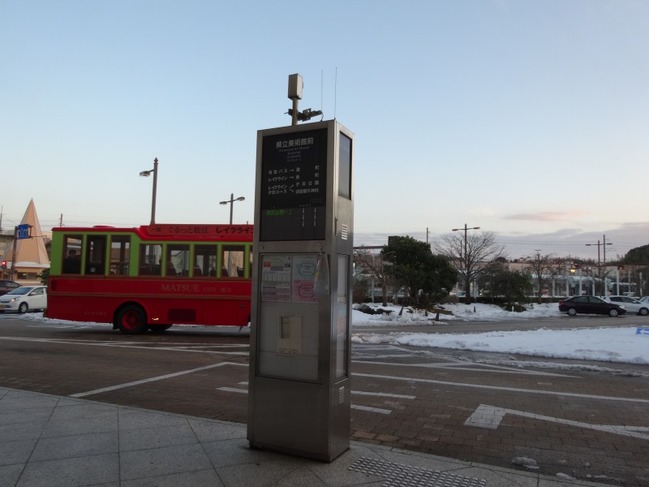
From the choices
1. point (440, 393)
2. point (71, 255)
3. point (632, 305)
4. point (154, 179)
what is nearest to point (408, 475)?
point (440, 393)

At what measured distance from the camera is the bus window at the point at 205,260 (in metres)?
16.2

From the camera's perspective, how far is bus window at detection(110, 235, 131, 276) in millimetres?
16516

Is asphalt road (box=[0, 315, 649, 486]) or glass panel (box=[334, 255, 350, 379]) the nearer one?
glass panel (box=[334, 255, 350, 379])

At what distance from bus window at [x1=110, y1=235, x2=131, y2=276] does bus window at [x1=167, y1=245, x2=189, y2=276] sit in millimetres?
1391

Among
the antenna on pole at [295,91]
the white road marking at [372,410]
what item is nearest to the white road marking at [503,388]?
the white road marking at [372,410]

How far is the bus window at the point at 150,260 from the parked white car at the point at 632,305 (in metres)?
37.0

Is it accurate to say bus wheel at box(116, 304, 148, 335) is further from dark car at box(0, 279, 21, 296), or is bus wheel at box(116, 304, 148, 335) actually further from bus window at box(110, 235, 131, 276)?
dark car at box(0, 279, 21, 296)

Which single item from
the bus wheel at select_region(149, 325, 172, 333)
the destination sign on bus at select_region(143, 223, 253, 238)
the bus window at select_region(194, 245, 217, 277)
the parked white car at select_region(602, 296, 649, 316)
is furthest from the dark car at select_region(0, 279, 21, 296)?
the parked white car at select_region(602, 296, 649, 316)

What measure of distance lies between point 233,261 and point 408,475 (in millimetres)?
12516

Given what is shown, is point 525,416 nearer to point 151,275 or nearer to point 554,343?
point 554,343

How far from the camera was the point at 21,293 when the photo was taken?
29438 millimetres

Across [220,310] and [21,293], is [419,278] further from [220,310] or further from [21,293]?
[21,293]

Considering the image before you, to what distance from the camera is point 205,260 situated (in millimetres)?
16266

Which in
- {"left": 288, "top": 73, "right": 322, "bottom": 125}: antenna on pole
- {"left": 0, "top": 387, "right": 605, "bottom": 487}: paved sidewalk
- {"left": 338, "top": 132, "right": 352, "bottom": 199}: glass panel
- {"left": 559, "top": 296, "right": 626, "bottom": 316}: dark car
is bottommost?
{"left": 559, "top": 296, "right": 626, "bottom": 316}: dark car
